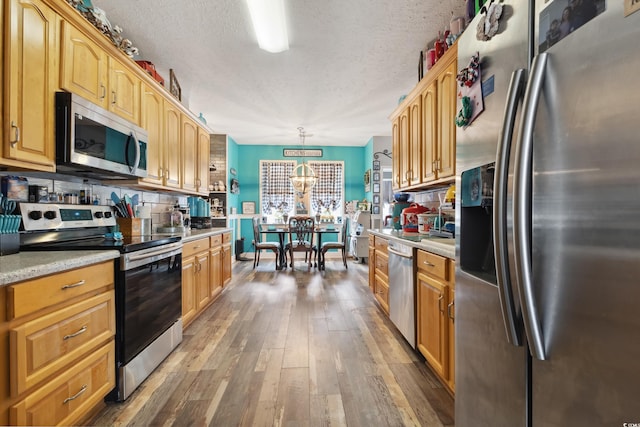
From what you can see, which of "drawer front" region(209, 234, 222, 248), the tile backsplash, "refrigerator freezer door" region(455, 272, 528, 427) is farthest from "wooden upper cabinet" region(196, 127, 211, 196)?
"refrigerator freezer door" region(455, 272, 528, 427)

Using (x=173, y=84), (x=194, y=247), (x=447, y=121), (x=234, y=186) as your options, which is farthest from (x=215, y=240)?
(x=234, y=186)

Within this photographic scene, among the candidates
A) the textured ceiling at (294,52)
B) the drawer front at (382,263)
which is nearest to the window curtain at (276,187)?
the textured ceiling at (294,52)

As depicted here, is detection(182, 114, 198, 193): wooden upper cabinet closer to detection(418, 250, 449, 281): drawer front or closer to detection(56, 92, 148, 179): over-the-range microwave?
detection(56, 92, 148, 179): over-the-range microwave

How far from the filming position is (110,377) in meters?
1.55

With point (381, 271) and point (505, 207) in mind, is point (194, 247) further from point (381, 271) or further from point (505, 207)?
point (505, 207)

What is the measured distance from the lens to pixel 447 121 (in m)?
2.15

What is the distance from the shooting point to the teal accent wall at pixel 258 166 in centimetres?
687

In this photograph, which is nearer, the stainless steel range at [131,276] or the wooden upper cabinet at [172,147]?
the stainless steel range at [131,276]

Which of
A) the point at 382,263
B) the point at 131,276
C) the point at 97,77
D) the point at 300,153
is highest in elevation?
the point at 300,153

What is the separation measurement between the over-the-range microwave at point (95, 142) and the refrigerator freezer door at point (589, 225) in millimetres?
2183

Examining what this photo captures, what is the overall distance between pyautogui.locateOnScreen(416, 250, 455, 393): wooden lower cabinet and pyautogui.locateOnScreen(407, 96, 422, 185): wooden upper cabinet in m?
1.09

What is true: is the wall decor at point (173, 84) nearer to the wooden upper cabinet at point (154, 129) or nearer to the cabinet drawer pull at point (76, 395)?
the wooden upper cabinet at point (154, 129)

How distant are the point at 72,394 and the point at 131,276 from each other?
23.3 inches

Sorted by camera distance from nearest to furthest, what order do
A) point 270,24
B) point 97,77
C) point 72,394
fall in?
point 72,394
point 97,77
point 270,24
